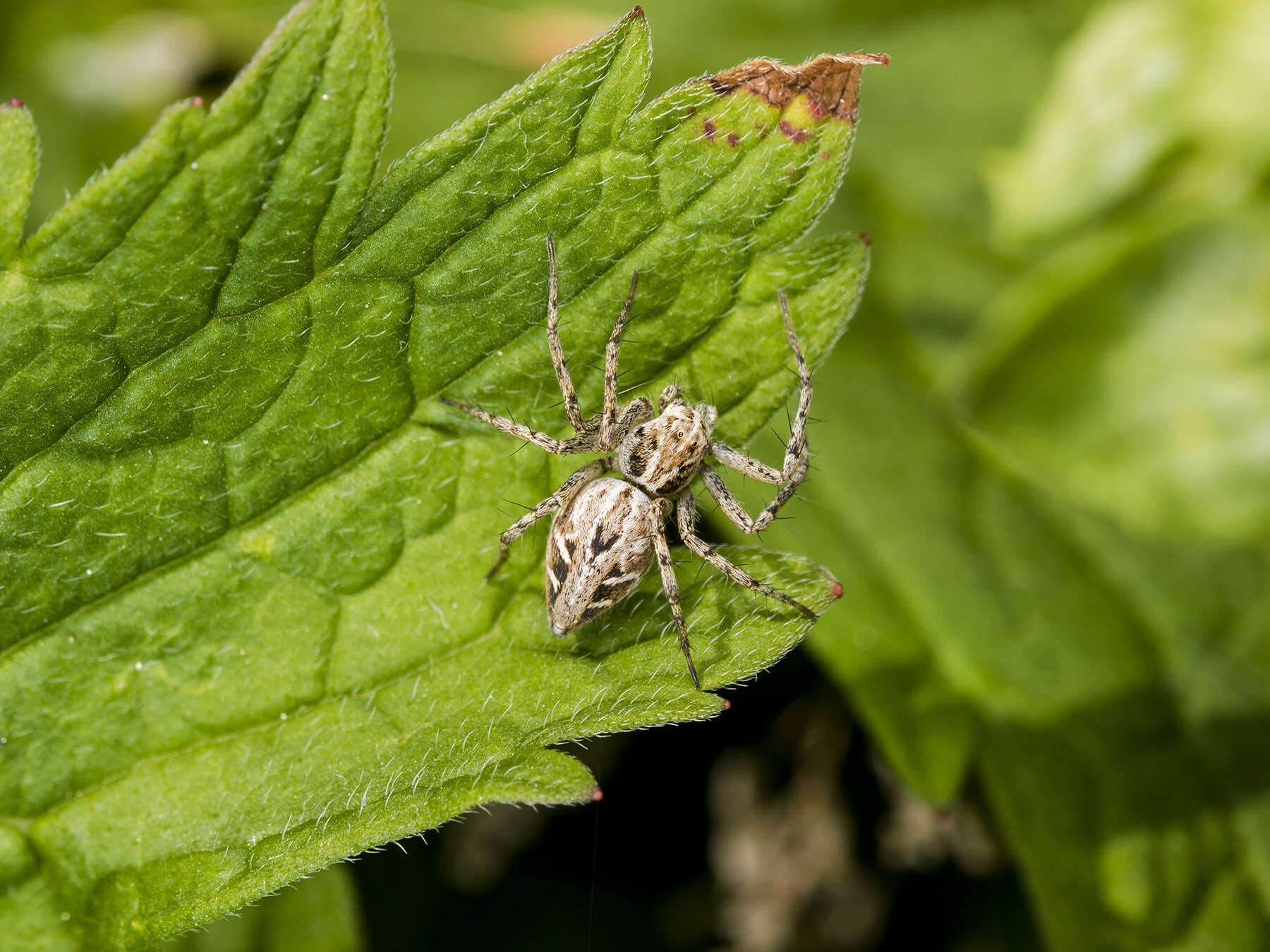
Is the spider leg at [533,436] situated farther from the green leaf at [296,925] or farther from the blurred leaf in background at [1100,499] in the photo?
the green leaf at [296,925]

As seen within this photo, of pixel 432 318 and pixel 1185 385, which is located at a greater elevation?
pixel 432 318

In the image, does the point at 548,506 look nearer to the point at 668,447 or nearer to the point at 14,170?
the point at 668,447

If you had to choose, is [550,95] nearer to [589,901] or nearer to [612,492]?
[612,492]

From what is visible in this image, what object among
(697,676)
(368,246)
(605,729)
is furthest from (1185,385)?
(368,246)

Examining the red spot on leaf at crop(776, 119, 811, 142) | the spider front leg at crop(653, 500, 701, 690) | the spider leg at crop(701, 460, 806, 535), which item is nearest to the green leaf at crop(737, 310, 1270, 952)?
the spider leg at crop(701, 460, 806, 535)

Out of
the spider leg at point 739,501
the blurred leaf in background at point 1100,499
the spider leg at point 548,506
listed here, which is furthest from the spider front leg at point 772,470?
the spider leg at point 548,506

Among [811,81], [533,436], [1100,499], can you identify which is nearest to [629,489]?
[533,436]
